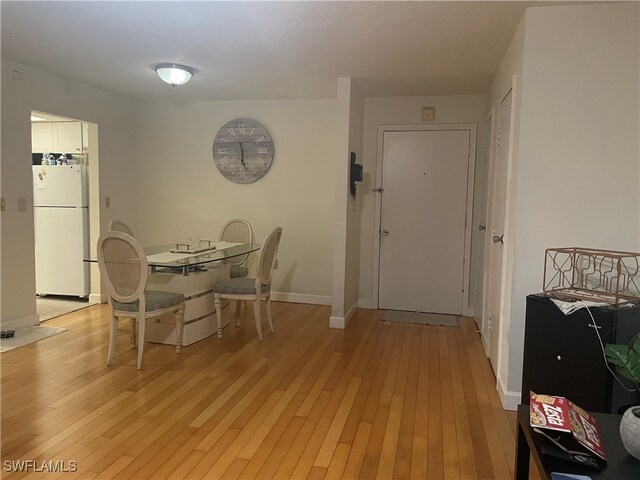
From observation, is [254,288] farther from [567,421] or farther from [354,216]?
[567,421]

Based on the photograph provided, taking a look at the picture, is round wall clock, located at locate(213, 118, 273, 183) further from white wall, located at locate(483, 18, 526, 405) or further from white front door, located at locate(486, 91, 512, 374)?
white wall, located at locate(483, 18, 526, 405)

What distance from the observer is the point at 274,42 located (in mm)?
3088

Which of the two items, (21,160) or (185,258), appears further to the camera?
(21,160)

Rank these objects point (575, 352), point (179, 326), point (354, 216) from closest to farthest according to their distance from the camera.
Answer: point (575, 352), point (179, 326), point (354, 216)

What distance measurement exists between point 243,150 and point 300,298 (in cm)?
185

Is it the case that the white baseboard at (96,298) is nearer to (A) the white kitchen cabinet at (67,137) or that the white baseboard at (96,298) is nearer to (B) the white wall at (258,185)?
(B) the white wall at (258,185)

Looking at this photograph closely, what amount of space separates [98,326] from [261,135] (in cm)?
262

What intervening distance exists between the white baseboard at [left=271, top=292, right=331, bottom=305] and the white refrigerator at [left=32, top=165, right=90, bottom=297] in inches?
83.8

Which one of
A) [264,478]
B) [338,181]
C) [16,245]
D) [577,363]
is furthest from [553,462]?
[16,245]

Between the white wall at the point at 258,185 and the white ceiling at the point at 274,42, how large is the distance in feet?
2.16

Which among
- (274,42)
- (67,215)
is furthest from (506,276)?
(67,215)

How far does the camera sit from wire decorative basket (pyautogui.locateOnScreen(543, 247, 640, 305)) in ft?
7.13

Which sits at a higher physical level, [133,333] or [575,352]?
[575,352]

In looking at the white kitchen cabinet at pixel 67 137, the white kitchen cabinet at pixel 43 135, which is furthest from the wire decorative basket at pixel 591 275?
the white kitchen cabinet at pixel 43 135
